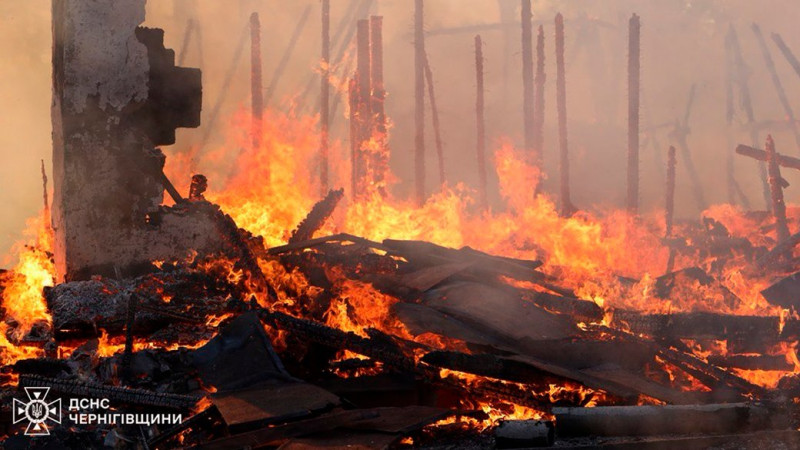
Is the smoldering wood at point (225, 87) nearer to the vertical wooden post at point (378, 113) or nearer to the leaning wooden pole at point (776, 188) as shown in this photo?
the vertical wooden post at point (378, 113)

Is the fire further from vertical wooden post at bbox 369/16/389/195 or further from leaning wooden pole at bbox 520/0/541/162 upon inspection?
leaning wooden pole at bbox 520/0/541/162

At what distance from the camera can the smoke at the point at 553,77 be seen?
2531cm

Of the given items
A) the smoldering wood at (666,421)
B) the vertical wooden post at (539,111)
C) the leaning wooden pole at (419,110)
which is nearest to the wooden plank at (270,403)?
the smoldering wood at (666,421)

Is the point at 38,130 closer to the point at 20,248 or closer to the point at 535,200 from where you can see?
the point at 20,248

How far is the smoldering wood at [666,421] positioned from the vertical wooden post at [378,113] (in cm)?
1333

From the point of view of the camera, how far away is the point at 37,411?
6008 millimetres

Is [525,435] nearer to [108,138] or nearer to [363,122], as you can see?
[108,138]

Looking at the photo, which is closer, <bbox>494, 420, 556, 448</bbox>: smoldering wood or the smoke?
<bbox>494, 420, 556, 448</bbox>: smoldering wood

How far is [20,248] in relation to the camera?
63.4 feet

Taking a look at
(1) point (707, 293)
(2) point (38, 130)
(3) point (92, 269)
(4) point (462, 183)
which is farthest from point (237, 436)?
(4) point (462, 183)

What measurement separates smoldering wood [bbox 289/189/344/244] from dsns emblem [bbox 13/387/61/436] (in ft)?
14.5

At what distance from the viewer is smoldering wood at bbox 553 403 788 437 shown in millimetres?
5457

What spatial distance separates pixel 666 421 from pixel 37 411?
4.71 meters

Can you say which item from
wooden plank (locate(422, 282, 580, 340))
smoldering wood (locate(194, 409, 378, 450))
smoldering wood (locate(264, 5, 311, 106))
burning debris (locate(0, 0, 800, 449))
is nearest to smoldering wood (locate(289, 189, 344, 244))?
burning debris (locate(0, 0, 800, 449))
